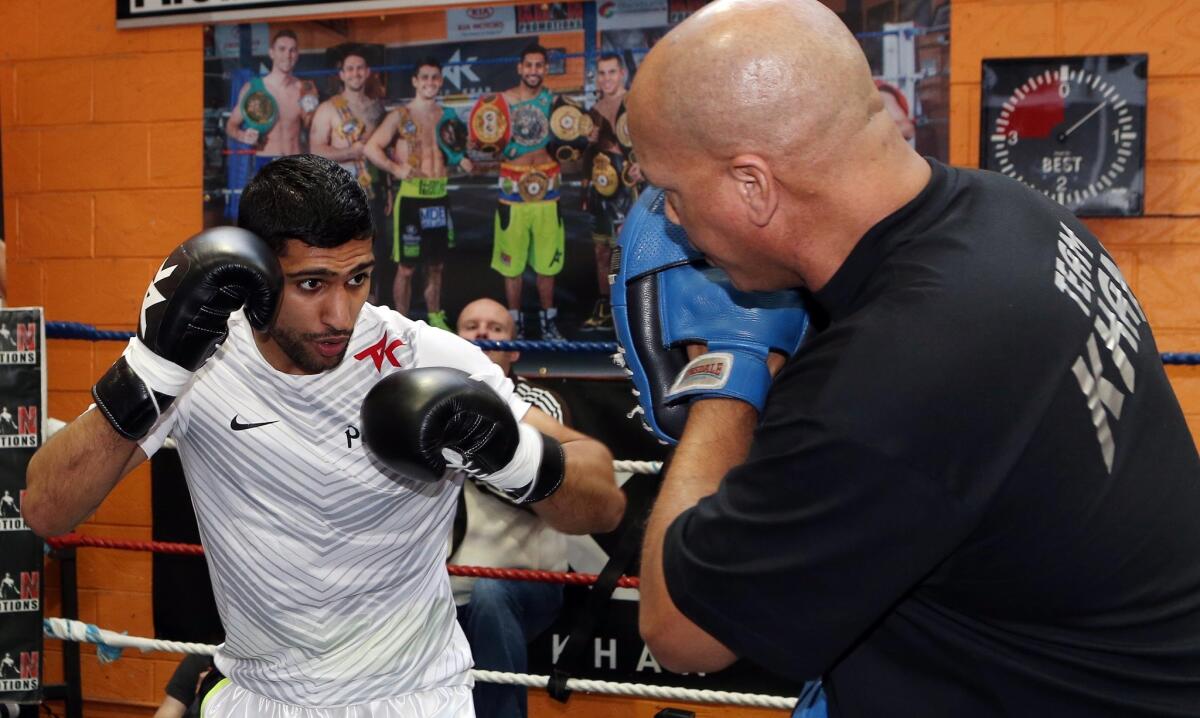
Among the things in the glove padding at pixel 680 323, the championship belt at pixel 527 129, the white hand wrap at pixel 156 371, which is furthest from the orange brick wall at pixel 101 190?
the glove padding at pixel 680 323

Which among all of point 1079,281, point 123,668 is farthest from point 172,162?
point 1079,281

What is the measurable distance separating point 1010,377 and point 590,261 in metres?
2.55

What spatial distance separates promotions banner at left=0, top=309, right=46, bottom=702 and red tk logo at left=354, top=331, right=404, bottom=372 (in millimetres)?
1119

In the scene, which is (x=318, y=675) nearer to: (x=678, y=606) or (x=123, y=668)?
(x=678, y=606)

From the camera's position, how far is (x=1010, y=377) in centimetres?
90

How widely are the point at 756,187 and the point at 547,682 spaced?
1635 mm

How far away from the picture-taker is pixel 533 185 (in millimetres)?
3430

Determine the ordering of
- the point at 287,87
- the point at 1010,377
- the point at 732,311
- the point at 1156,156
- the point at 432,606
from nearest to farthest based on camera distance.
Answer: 1. the point at 1010,377
2. the point at 732,311
3. the point at 432,606
4. the point at 1156,156
5. the point at 287,87

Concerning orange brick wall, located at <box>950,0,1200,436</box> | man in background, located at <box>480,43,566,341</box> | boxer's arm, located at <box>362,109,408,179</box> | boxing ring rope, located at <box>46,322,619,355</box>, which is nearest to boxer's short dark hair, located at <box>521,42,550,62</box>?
man in background, located at <box>480,43,566,341</box>

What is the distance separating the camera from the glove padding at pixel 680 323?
117 centimetres

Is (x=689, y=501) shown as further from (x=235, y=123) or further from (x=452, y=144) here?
(x=235, y=123)

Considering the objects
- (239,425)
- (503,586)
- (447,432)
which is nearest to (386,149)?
(503,586)

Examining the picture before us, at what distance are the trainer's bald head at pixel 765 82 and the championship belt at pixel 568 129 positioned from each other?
2366 millimetres

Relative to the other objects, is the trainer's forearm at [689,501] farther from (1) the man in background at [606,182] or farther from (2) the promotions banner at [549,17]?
(2) the promotions banner at [549,17]
